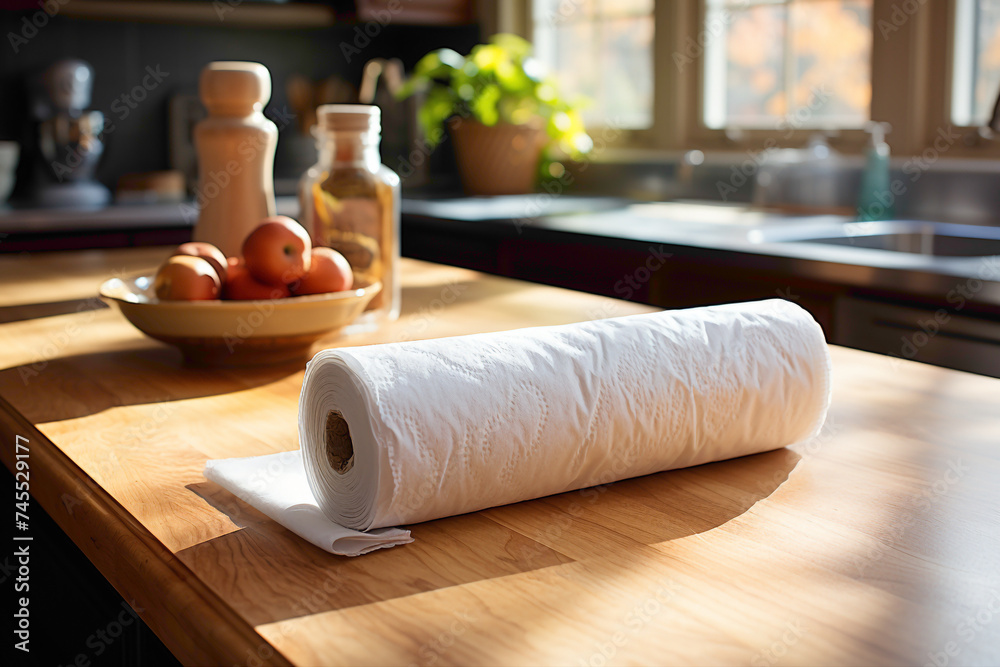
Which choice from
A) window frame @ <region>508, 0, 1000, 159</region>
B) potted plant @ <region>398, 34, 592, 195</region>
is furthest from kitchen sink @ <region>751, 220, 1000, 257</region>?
potted plant @ <region>398, 34, 592, 195</region>

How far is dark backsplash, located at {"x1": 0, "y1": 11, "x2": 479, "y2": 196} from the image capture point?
3.43 meters

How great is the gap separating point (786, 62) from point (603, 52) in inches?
31.9

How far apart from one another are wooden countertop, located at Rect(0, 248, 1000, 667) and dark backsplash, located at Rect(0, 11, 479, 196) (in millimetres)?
2974

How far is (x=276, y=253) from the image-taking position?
3.46 feet

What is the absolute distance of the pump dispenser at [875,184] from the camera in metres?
2.42

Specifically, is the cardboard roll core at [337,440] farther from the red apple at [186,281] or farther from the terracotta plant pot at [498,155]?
the terracotta plant pot at [498,155]

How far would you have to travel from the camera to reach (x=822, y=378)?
2.36ft

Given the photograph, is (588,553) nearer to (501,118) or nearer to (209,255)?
(209,255)

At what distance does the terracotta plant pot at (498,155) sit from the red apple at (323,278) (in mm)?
2249

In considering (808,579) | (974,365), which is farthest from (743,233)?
(808,579)

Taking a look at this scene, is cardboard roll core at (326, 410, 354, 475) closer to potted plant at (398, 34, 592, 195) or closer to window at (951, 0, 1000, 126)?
window at (951, 0, 1000, 126)

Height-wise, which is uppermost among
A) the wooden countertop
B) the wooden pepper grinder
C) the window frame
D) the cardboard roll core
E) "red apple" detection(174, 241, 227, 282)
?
the window frame

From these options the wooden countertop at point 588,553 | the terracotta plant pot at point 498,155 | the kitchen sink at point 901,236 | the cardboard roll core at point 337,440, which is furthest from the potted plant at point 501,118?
the cardboard roll core at point 337,440

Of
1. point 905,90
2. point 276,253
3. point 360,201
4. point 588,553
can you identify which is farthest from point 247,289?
point 905,90
